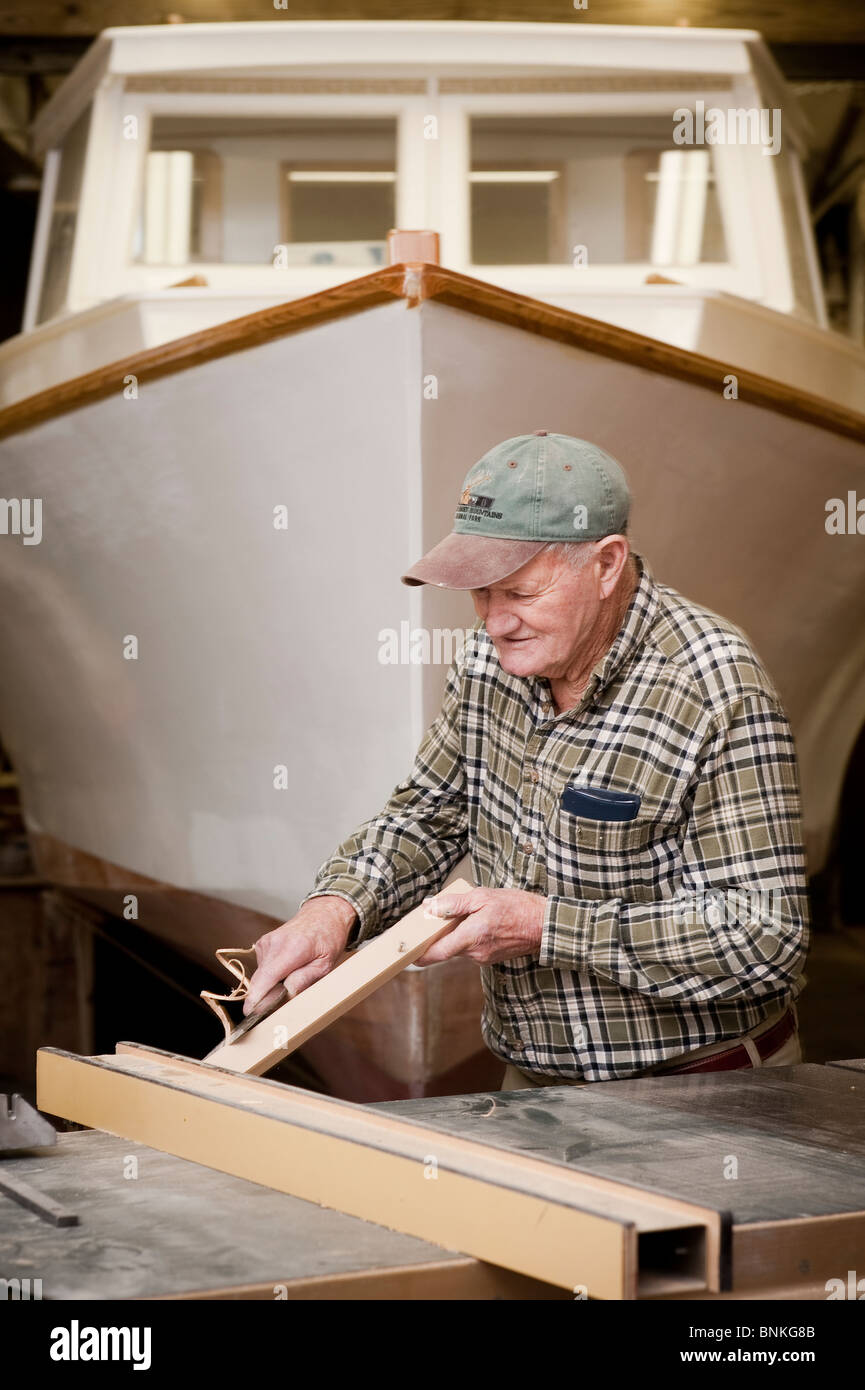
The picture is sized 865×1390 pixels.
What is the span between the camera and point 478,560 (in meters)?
1.94

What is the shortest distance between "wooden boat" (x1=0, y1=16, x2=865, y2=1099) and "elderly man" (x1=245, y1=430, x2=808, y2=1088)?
144 centimetres

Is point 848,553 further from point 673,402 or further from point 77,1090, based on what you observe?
point 77,1090

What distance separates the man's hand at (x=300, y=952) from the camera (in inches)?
79.5

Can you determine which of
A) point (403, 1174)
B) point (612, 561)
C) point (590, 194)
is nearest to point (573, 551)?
point (612, 561)

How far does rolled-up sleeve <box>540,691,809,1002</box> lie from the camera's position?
1818 mm

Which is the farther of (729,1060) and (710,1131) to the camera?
(729,1060)

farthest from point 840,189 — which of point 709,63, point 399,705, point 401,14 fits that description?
point 399,705

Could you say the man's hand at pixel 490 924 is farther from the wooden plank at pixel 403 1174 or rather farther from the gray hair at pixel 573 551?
the gray hair at pixel 573 551

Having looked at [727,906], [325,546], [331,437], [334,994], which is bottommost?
[334,994]

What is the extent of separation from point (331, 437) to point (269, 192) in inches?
55.4

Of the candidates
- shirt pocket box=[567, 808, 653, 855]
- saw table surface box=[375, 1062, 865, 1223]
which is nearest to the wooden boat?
shirt pocket box=[567, 808, 653, 855]

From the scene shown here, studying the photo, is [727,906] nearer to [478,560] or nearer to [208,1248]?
[478,560]

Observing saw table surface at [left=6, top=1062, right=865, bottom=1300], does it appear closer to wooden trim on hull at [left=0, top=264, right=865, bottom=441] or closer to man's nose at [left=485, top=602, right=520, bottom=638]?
man's nose at [left=485, top=602, right=520, bottom=638]

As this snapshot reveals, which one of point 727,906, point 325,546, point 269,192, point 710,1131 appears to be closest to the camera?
point 710,1131
